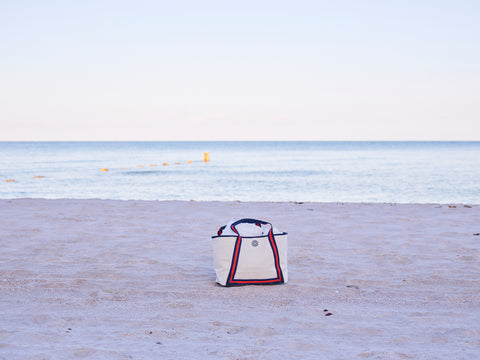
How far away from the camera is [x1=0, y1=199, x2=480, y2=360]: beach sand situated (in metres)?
3.27

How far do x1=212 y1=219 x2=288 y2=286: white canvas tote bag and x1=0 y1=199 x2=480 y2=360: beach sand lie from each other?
10 cm

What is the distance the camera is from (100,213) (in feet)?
31.5

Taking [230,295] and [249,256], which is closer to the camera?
[230,295]

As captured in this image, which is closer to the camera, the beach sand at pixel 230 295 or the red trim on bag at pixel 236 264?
the beach sand at pixel 230 295

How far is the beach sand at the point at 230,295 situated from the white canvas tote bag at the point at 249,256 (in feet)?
0.32

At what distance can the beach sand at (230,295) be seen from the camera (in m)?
3.27

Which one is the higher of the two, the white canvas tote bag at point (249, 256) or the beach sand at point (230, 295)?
the white canvas tote bag at point (249, 256)

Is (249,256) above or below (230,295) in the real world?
above

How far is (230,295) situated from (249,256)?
0.38 m

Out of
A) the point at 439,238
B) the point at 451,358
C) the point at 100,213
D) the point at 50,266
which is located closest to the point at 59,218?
the point at 100,213

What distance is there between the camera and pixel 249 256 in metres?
4.59

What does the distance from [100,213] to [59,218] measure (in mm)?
857

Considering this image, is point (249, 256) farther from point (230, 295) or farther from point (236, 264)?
point (230, 295)

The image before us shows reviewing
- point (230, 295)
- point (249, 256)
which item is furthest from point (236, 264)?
point (230, 295)
